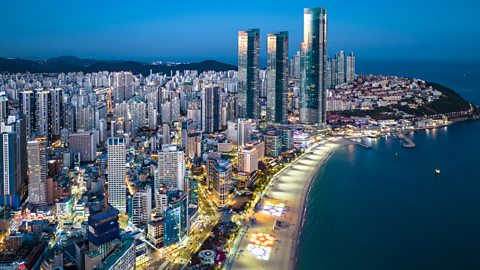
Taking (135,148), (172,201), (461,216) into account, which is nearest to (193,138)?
(135,148)

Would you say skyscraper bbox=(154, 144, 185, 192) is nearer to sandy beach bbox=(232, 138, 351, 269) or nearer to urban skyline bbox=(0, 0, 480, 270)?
urban skyline bbox=(0, 0, 480, 270)

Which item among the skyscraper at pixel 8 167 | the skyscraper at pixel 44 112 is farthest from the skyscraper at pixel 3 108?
the skyscraper at pixel 8 167

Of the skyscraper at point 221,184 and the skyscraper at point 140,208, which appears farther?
the skyscraper at point 221,184

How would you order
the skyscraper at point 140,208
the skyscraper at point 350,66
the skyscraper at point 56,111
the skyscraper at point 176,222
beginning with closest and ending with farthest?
the skyscraper at point 176,222 < the skyscraper at point 140,208 < the skyscraper at point 56,111 < the skyscraper at point 350,66

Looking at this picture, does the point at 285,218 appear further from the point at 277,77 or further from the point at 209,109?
the point at 277,77

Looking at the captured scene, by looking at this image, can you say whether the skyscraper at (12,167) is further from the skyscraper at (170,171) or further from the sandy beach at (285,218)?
the sandy beach at (285,218)

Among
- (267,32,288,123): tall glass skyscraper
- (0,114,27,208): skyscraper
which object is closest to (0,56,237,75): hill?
(267,32,288,123): tall glass skyscraper

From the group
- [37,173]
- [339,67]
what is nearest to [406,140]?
[37,173]
